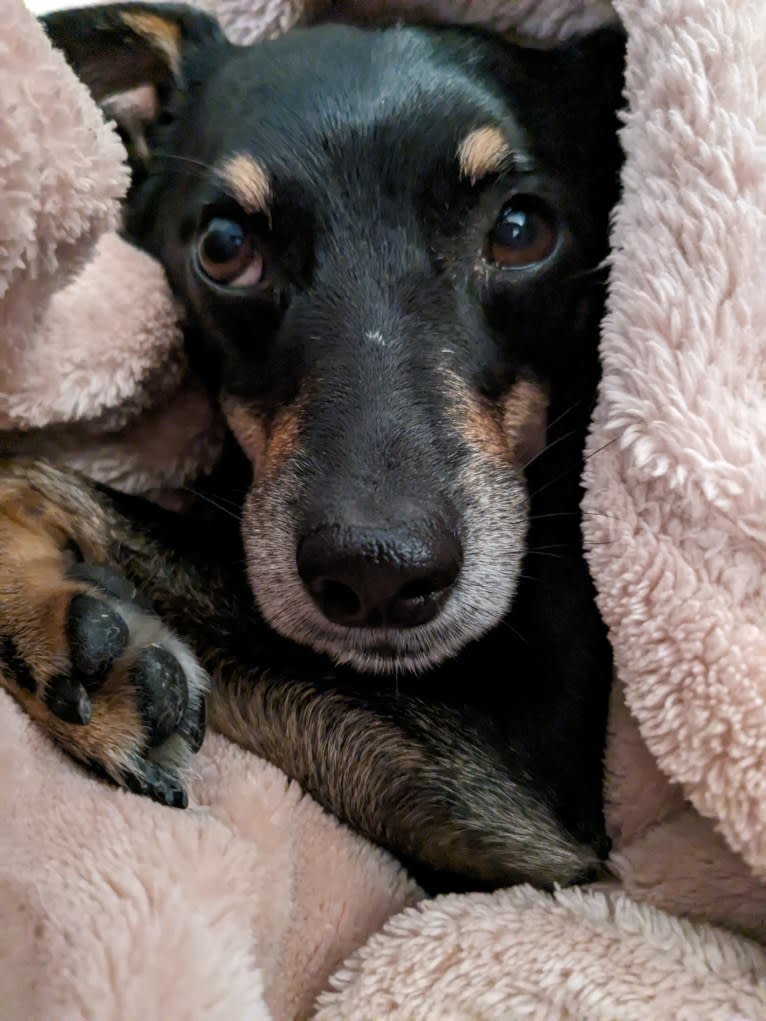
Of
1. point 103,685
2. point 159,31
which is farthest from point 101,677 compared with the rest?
point 159,31

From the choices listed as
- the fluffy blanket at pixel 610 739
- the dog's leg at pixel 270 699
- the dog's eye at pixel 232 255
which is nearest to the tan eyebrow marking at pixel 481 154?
the fluffy blanket at pixel 610 739

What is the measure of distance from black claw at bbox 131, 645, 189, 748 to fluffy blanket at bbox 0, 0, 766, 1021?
0.07m

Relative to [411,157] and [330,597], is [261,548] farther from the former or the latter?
[411,157]

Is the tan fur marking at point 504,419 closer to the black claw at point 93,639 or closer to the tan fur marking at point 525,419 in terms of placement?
the tan fur marking at point 525,419

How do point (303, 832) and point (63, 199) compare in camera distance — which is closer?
point (63, 199)

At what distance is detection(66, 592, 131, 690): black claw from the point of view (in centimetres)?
86

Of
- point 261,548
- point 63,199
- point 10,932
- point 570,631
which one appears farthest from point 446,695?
point 63,199

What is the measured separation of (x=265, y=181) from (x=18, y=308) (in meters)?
0.34

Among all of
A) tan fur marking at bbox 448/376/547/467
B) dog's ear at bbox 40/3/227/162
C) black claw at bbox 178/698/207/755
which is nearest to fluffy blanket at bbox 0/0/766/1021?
black claw at bbox 178/698/207/755

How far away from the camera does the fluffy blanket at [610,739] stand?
727mm

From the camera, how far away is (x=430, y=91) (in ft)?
3.66

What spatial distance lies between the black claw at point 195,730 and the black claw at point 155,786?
0.22 feet

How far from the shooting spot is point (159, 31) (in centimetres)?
134

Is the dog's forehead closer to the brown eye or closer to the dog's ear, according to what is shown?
the brown eye
